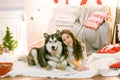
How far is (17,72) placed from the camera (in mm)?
2561

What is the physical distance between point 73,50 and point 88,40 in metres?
1.42

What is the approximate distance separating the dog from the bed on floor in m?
0.07

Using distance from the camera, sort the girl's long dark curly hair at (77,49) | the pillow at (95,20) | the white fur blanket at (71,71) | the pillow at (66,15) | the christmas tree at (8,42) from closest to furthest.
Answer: the white fur blanket at (71,71), the girl's long dark curly hair at (77,49), the christmas tree at (8,42), the pillow at (95,20), the pillow at (66,15)

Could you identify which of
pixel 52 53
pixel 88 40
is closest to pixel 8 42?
pixel 88 40

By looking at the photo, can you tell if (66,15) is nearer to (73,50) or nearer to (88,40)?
(88,40)

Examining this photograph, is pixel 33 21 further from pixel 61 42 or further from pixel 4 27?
pixel 61 42

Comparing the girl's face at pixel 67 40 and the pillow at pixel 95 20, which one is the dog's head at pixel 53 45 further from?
the pillow at pixel 95 20

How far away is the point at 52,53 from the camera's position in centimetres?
253

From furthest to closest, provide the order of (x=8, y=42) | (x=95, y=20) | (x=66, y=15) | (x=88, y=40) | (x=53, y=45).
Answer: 1. (x=66, y=15)
2. (x=95, y=20)
3. (x=88, y=40)
4. (x=8, y=42)
5. (x=53, y=45)

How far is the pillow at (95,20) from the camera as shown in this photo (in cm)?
398

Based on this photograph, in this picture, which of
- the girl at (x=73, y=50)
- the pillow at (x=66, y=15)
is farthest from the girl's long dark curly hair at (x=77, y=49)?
the pillow at (x=66, y=15)

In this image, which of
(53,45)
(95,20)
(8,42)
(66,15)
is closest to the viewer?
(53,45)

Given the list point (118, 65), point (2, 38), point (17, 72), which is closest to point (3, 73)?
point (17, 72)

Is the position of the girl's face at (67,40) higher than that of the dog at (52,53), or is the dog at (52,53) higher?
the girl's face at (67,40)
